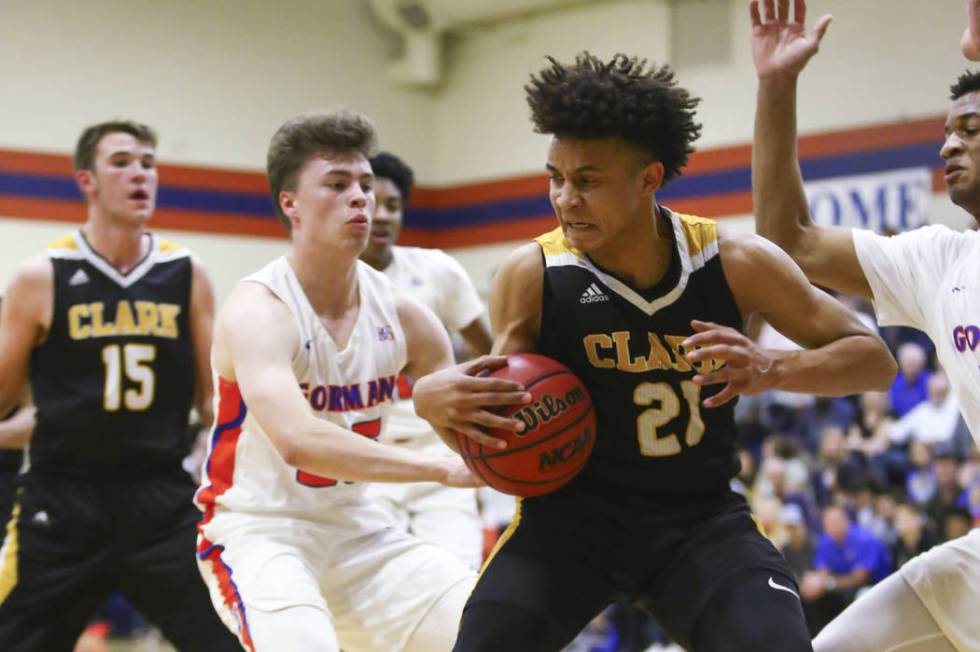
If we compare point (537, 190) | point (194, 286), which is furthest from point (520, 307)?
point (537, 190)

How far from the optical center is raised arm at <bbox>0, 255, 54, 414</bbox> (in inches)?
209

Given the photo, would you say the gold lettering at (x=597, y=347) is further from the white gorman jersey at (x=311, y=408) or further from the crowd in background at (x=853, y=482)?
the crowd in background at (x=853, y=482)

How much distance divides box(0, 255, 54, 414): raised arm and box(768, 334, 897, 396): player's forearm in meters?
3.21

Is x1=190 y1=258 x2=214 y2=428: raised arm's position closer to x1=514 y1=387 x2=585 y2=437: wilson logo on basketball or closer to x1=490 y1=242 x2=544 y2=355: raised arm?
x1=490 y1=242 x2=544 y2=355: raised arm

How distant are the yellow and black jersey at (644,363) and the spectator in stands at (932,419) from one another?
6958 mm

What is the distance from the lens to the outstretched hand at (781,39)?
4371 millimetres

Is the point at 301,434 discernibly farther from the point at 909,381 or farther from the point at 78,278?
the point at 909,381

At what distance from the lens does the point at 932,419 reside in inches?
412

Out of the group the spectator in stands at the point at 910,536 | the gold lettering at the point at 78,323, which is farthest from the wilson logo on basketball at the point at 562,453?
the spectator in stands at the point at 910,536

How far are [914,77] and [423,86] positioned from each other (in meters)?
6.53

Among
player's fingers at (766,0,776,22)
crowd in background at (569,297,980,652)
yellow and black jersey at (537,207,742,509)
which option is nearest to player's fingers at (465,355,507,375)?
yellow and black jersey at (537,207,742,509)

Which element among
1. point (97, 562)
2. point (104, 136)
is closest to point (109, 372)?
point (97, 562)

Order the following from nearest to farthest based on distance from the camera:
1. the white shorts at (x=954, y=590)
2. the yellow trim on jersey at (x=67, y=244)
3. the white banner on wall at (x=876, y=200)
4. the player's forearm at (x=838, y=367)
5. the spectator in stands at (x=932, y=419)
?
the player's forearm at (x=838, y=367) → the white shorts at (x=954, y=590) → the yellow trim on jersey at (x=67, y=244) → the spectator in stands at (x=932, y=419) → the white banner on wall at (x=876, y=200)

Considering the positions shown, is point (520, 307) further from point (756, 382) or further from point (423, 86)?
point (423, 86)
